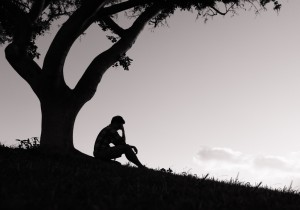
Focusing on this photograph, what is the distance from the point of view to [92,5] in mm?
13086

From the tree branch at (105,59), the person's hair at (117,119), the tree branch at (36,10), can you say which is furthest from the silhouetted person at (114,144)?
the tree branch at (36,10)

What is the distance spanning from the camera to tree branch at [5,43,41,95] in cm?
1302

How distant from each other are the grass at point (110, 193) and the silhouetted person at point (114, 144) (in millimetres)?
4100

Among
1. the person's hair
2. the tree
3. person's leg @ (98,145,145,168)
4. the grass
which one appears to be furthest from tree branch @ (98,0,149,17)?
the grass

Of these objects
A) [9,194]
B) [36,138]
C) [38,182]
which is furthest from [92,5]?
[9,194]

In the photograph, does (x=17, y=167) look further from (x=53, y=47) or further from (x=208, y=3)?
(x=208, y=3)

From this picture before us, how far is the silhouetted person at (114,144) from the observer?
38.4ft

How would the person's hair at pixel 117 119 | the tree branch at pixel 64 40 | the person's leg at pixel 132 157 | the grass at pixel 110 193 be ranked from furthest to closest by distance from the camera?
the tree branch at pixel 64 40 < the person's hair at pixel 117 119 < the person's leg at pixel 132 157 < the grass at pixel 110 193

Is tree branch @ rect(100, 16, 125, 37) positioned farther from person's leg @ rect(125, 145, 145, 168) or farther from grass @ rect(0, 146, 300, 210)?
grass @ rect(0, 146, 300, 210)

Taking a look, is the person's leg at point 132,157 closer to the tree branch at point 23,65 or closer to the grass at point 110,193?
the tree branch at point 23,65

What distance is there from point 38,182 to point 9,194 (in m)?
1.06

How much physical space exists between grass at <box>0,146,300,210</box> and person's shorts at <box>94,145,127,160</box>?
4.10 meters

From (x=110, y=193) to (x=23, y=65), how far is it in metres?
8.55

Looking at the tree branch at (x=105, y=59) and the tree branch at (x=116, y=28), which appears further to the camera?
the tree branch at (x=116, y=28)
